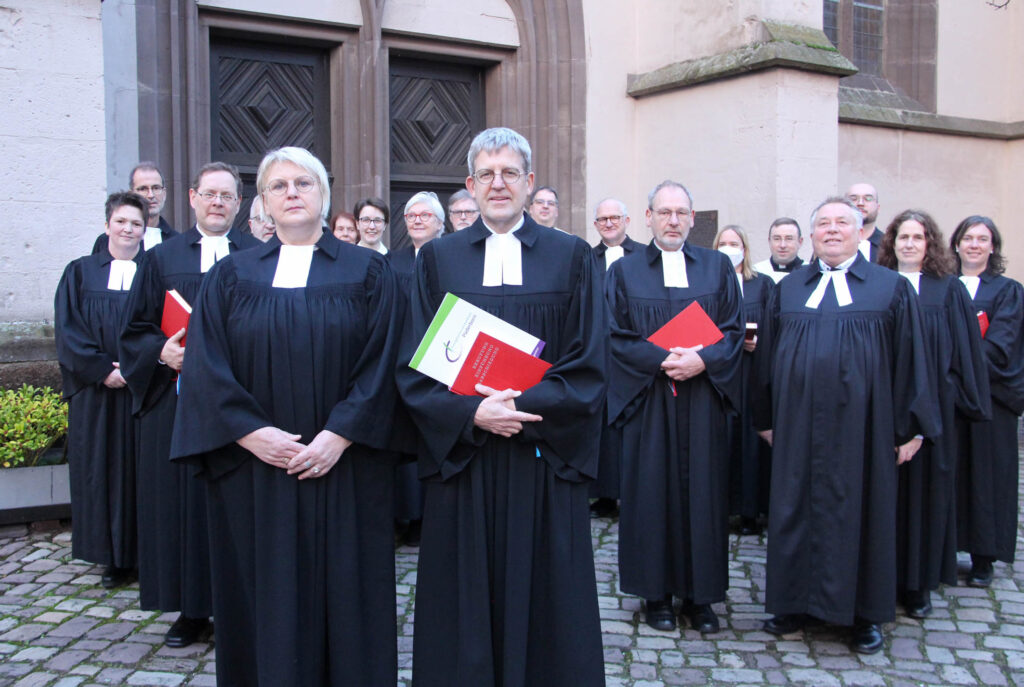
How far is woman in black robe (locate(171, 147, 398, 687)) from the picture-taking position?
329 centimetres

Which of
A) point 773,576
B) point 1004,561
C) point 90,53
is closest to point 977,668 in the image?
point 773,576

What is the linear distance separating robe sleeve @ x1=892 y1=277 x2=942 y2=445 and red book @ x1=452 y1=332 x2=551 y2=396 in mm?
2111

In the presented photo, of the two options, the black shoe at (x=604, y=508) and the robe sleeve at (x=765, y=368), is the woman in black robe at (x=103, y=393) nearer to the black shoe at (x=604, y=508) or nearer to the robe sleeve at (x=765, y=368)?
the black shoe at (x=604, y=508)

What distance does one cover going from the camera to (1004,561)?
5.75m

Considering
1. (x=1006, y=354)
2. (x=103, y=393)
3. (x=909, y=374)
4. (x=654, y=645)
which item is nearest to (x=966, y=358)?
(x=1006, y=354)

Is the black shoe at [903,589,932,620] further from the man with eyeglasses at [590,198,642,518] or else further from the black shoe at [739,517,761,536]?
the man with eyeglasses at [590,198,642,518]

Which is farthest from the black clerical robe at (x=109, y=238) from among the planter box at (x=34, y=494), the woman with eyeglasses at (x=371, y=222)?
the planter box at (x=34, y=494)

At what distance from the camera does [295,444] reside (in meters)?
3.28

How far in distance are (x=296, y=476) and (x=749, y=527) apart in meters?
4.16

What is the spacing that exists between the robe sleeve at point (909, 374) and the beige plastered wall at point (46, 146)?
5429 millimetres

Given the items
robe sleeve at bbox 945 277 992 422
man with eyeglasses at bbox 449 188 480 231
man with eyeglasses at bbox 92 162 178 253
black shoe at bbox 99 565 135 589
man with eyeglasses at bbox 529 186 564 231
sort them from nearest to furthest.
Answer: robe sleeve at bbox 945 277 992 422, black shoe at bbox 99 565 135 589, man with eyeglasses at bbox 92 162 178 253, man with eyeglasses at bbox 449 188 480 231, man with eyeglasses at bbox 529 186 564 231

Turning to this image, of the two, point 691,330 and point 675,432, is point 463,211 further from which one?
point 675,432

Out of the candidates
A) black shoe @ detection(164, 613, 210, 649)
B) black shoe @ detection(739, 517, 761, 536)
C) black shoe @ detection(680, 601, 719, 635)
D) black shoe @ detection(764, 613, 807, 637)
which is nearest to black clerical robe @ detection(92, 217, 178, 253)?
black shoe @ detection(164, 613, 210, 649)

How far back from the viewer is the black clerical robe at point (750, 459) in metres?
6.37
